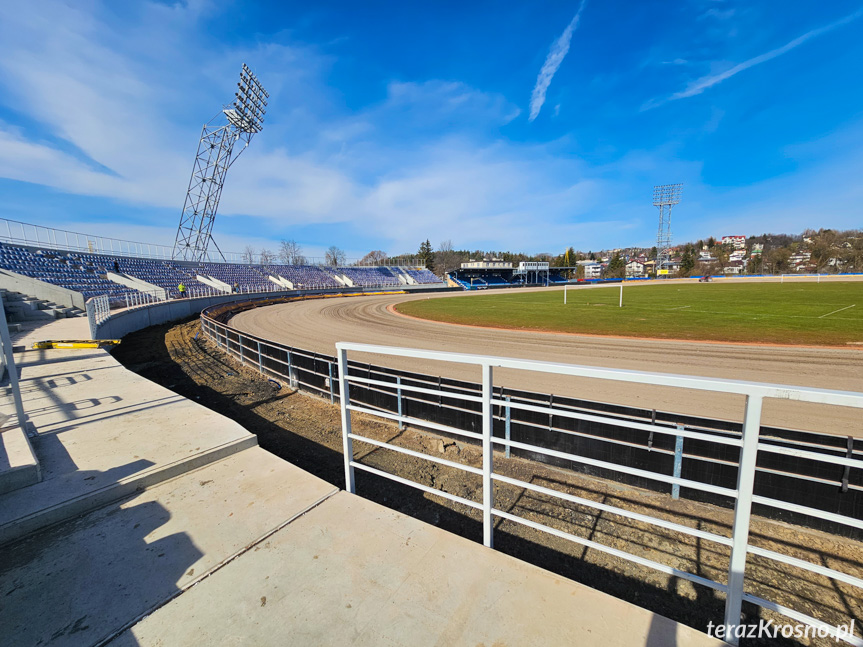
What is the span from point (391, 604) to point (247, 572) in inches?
36.7

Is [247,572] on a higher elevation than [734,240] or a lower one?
lower

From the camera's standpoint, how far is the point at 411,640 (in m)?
1.68

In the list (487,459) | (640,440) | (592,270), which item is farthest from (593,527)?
(592,270)

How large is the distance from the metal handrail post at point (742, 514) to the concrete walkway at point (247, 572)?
0.64ft

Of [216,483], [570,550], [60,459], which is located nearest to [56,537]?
[216,483]

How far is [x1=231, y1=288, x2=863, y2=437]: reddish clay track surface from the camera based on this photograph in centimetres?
647

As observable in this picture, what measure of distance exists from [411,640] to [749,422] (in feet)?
6.04

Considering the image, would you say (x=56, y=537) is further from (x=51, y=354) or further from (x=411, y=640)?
(x=51, y=354)

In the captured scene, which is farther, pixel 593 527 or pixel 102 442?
pixel 102 442

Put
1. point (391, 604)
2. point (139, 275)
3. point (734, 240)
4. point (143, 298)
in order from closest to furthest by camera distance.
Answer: point (391, 604) < point (143, 298) < point (139, 275) < point (734, 240)

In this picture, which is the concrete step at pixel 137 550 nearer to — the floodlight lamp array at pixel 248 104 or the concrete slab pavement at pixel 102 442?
the concrete slab pavement at pixel 102 442

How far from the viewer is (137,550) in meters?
2.31

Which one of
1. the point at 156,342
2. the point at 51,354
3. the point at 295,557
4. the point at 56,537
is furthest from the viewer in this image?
the point at 156,342

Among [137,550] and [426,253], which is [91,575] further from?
[426,253]
